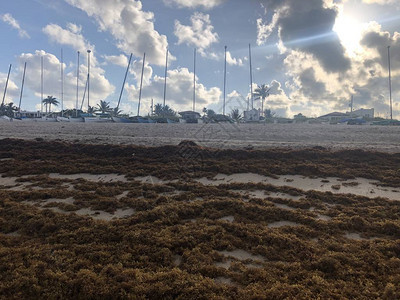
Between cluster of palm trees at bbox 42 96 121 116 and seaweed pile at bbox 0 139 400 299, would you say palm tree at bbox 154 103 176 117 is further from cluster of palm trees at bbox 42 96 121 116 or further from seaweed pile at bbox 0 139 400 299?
seaweed pile at bbox 0 139 400 299

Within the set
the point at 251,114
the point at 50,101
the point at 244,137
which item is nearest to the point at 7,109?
the point at 50,101

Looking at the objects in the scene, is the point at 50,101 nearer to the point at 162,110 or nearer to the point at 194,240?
the point at 162,110

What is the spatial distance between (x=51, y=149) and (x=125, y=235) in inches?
410

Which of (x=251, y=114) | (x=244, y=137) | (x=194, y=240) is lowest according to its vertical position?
(x=194, y=240)

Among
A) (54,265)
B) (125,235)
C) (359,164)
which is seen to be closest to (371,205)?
(359,164)

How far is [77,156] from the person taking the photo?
1191 cm

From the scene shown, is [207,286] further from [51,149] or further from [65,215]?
[51,149]

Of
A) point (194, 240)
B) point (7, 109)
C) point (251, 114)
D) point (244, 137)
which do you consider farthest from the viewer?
point (7, 109)

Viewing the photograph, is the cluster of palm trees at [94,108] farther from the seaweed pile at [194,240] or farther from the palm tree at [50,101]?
the seaweed pile at [194,240]

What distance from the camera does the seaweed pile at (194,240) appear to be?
3.39 meters

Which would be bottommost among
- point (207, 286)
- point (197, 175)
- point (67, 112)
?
point (207, 286)

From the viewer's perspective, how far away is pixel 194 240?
4.64 metres

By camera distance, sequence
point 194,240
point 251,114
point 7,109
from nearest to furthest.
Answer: point 194,240 < point 251,114 < point 7,109

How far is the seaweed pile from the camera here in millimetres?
3395
